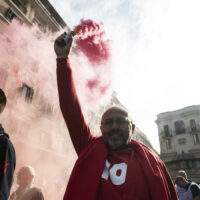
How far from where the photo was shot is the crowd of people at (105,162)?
4.67 ft

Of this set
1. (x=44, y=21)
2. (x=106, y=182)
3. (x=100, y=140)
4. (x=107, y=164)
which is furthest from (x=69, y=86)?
(x=44, y=21)

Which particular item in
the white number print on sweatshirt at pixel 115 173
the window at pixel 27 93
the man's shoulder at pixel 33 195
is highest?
the window at pixel 27 93

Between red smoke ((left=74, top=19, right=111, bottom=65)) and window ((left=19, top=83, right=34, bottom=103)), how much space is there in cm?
1018

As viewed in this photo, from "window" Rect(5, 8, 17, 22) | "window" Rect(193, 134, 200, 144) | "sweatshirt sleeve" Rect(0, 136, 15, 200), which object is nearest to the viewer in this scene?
"sweatshirt sleeve" Rect(0, 136, 15, 200)

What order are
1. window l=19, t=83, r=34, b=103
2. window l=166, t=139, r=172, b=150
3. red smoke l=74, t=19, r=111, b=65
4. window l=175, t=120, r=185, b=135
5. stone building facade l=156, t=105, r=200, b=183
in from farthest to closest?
window l=175, t=120, r=185, b=135, window l=166, t=139, r=172, b=150, stone building facade l=156, t=105, r=200, b=183, window l=19, t=83, r=34, b=103, red smoke l=74, t=19, r=111, b=65

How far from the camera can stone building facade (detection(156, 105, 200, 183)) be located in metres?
34.0

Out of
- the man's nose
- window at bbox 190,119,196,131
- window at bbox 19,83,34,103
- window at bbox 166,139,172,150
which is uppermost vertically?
window at bbox 190,119,196,131

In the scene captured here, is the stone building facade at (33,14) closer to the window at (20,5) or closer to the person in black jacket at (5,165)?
the window at (20,5)

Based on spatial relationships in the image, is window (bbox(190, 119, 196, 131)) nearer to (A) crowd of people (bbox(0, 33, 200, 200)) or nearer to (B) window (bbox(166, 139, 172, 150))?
(B) window (bbox(166, 139, 172, 150))

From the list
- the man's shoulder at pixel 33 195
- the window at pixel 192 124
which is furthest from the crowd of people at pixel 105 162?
the window at pixel 192 124

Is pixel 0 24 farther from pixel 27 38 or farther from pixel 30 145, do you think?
pixel 30 145

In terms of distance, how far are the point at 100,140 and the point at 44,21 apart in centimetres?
1750

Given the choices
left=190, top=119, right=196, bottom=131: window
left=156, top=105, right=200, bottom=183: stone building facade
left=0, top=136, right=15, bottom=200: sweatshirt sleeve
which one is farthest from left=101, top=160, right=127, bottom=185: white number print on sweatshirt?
left=190, top=119, right=196, bottom=131: window

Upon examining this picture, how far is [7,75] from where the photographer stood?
41.8 feet
